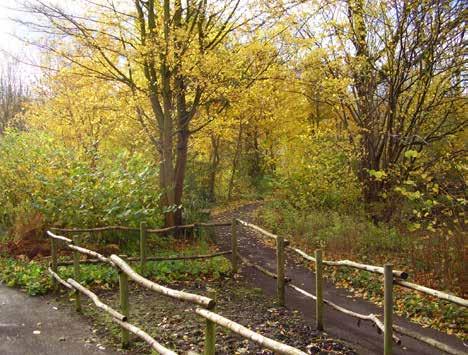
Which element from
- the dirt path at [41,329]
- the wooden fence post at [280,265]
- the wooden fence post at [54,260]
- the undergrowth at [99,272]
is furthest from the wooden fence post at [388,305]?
the wooden fence post at [54,260]

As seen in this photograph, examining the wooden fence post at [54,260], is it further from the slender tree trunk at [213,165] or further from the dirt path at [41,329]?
the slender tree trunk at [213,165]

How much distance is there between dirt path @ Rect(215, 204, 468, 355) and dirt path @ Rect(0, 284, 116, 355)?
3.29 m

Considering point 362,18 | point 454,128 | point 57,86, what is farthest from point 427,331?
point 57,86

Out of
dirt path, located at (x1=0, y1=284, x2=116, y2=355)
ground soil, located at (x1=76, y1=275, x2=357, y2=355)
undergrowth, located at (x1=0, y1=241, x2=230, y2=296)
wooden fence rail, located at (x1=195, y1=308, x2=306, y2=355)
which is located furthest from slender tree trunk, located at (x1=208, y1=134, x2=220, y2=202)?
wooden fence rail, located at (x1=195, y1=308, x2=306, y2=355)

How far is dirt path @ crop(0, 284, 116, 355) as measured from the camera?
5.10m

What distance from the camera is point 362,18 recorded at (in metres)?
12.0

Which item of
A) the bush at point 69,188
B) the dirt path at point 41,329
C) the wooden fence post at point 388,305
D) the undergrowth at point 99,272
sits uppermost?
the bush at point 69,188

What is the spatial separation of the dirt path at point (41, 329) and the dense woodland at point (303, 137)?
2663mm

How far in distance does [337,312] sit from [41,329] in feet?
14.8

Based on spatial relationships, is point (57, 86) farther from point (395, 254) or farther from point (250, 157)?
point (395, 254)

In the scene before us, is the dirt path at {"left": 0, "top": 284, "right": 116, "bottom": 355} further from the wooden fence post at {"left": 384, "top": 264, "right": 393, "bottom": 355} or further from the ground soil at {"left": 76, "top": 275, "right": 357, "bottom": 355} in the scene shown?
the wooden fence post at {"left": 384, "top": 264, "right": 393, "bottom": 355}

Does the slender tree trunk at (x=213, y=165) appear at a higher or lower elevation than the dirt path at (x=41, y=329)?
higher

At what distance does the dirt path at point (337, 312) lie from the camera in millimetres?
5754

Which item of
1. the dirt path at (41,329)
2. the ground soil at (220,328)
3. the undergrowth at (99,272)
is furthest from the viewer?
the undergrowth at (99,272)
